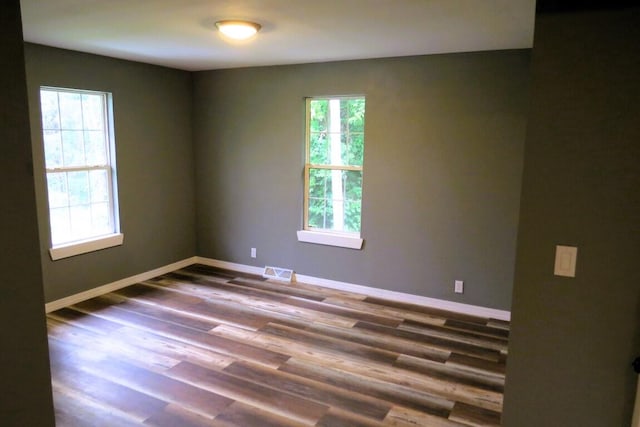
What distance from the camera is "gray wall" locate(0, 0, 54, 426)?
5.07 ft

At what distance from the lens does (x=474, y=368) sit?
337 centimetres

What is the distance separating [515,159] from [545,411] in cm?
266

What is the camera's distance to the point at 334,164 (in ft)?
16.3

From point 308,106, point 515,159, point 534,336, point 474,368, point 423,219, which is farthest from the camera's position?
point 308,106

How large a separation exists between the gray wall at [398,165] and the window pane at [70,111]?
1.45 m

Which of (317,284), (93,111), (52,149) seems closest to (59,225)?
(52,149)

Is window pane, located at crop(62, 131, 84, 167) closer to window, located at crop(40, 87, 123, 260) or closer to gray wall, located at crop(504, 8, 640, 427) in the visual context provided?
window, located at crop(40, 87, 123, 260)

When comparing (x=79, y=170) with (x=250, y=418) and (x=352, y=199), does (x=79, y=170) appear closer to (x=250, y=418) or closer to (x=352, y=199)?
(x=352, y=199)

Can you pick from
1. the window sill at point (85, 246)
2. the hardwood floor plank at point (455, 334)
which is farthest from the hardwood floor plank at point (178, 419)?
the window sill at point (85, 246)

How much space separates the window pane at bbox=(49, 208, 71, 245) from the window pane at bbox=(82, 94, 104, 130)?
869 millimetres

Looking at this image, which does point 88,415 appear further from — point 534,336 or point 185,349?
point 534,336

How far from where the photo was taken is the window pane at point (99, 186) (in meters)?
4.69

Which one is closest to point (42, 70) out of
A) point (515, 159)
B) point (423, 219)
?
point (423, 219)

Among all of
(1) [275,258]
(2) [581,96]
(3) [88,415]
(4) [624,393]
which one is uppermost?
(2) [581,96]
